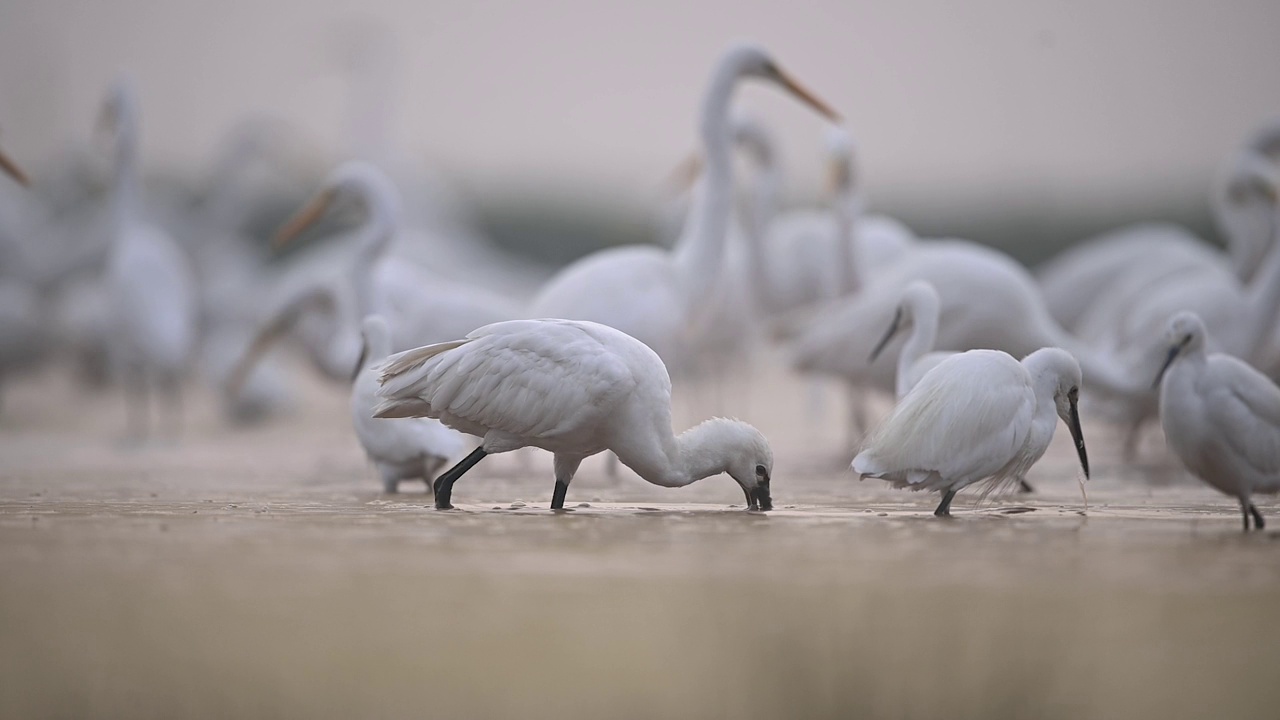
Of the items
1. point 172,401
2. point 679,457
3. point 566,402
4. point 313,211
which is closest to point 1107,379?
point 679,457

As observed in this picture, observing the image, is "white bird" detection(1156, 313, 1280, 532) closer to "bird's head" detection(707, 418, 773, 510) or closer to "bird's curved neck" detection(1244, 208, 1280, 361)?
"bird's head" detection(707, 418, 773, 510)

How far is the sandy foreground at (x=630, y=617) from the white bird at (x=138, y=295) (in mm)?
4796

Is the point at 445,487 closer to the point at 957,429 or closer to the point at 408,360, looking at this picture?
the point at 408,360

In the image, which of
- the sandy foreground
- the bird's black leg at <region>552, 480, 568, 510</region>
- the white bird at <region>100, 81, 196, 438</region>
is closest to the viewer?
the sandy foreground

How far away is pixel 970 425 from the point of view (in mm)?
5305

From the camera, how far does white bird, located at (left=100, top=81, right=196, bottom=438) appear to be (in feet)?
33.0

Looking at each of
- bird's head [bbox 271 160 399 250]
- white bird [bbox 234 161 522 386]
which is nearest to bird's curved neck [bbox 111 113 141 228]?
white bird [bbox 234 161 522 386]

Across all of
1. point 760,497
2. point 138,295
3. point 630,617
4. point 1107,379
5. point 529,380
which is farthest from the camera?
point 138,295

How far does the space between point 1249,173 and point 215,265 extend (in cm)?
870

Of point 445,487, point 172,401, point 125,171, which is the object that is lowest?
point 445,487

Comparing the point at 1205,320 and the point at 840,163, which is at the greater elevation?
the point at 840,163

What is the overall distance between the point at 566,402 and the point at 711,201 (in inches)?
139

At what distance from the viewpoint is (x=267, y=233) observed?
21922 millimetres

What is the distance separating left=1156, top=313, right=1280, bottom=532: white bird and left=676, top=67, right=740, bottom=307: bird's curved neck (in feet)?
11.4
